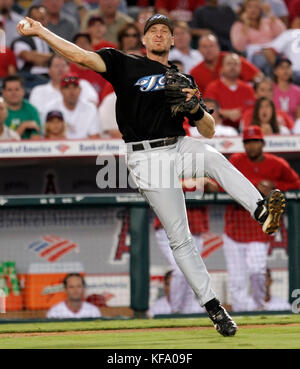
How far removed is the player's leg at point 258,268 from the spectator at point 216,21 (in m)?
4.80

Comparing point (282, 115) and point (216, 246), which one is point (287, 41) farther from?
point (216, 246)

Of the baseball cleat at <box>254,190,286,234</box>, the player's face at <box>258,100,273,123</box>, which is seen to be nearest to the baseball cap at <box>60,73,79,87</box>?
the player's face at <box>258,100,273,123</box>

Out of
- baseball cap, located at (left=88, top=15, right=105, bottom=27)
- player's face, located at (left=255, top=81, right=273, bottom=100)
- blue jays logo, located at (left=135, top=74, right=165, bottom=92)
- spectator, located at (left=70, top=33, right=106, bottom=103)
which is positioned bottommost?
blue jays logo, located at (left=135, top=74, right=165, bottom=92)

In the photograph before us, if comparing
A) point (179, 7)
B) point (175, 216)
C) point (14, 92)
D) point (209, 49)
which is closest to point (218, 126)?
point (209, 49)

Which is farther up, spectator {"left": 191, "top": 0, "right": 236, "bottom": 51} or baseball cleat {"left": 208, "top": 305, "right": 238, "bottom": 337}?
spectator {"left": 191, "top": 0, "right": 236, "bottom": 51}

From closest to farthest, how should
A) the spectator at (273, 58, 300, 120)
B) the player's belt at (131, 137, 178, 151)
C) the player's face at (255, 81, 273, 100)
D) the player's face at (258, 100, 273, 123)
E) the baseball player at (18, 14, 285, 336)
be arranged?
the baseball player at (18, 14, 285, 336), the player's belt at (131, 137, 178, 151), the player's face at (258, 100, 273, 123), the player's face at (255, 81, 273, 100), the spectator at (273, 58, 300, 120)

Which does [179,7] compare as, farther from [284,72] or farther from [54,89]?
[54,89]

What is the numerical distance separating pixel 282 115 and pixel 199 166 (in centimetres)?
495

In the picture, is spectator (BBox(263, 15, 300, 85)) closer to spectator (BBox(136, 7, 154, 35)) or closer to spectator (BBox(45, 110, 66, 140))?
spectator (BBox(136, 7, 154, 35))

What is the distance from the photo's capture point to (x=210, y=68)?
11.7m

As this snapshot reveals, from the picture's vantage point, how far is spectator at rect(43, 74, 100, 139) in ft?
33.7

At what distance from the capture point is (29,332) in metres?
7.18

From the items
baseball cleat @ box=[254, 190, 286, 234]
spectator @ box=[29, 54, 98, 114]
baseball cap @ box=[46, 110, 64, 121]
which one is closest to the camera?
baseball cleat @ box=[254, 190, 286, 234]

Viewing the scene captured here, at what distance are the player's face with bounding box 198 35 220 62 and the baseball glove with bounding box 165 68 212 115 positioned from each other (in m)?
5.95
